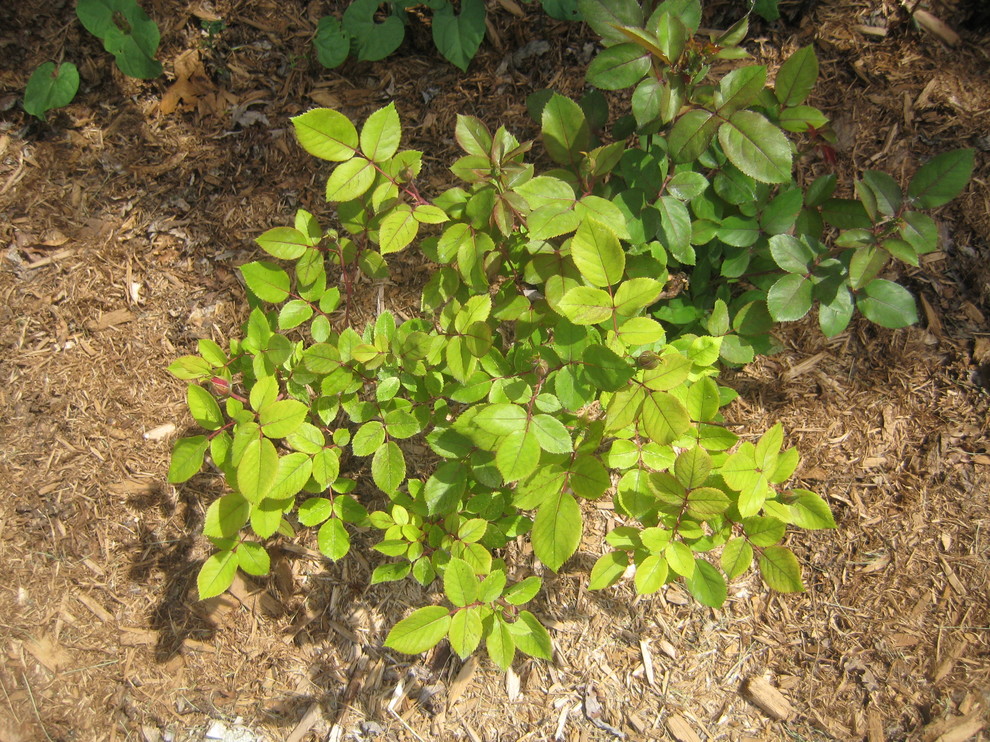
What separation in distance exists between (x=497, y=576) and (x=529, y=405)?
0.47 meters

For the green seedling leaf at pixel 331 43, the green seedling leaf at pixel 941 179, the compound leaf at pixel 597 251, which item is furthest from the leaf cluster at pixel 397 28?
the green seedling leaf at pixel 941 179

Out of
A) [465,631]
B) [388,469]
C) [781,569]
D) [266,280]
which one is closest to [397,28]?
[266,280]

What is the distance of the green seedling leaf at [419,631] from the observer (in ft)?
4.85

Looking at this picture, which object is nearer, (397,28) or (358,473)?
(397,28)

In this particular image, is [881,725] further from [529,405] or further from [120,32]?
[120,32]

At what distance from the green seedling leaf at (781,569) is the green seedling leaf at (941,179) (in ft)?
3.18

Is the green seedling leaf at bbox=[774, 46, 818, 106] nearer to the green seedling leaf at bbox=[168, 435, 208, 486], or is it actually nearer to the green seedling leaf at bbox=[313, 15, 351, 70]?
the green seedling leaf at bbox=[313, 15, 351, 70]

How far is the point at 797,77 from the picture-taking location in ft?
5.36

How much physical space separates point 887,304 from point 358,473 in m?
1.82

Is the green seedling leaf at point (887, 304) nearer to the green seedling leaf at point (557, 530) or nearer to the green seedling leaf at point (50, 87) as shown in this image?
the green seedling leaf at point (557, 530)

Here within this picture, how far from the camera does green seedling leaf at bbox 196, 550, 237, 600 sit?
1.66 meters

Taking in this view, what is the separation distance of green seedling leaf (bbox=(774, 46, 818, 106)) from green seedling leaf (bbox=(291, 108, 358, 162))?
114 centimetres

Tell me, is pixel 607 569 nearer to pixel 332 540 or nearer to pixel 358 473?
pixel 332 540

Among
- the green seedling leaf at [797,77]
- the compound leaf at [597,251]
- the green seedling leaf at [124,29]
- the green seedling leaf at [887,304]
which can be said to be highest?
the green seedling leaf at [797,77]
